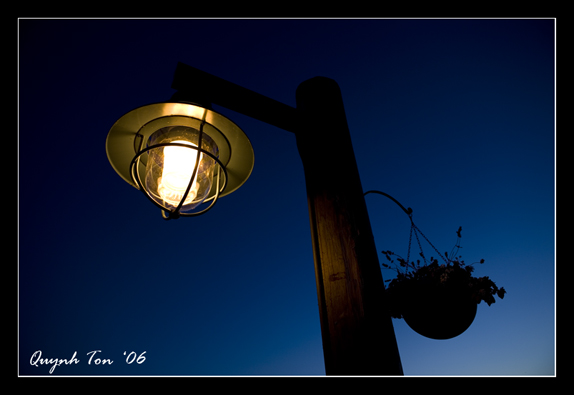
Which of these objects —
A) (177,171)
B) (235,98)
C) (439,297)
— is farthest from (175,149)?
(439,297)

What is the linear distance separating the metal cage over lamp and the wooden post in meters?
0.35

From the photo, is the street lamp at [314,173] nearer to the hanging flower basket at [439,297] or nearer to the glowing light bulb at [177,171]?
the glowing light bulb at [177,171]

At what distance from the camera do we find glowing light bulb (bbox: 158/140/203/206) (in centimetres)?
108

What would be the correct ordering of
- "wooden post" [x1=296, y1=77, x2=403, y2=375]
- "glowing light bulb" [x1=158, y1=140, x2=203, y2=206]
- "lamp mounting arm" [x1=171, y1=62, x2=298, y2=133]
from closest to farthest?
"wooden post" [x1=296, y1=77, x2=403, y2=375] → "glowing light bulb" [x1=158, y1=140, x2=203, y2=206] → "lamp mounting arm" [x1=171, y1=62, x2=298, y2=133]

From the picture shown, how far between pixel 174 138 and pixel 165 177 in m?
0.17

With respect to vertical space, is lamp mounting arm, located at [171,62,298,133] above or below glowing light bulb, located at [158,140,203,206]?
above

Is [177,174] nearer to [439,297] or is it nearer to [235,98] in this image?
[235,98]

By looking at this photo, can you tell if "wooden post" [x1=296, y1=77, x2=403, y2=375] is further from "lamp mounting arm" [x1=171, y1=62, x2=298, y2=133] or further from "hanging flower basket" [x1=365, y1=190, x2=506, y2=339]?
"hanging flower basket" [x1=365, y1=190, x2=506, y2=339]

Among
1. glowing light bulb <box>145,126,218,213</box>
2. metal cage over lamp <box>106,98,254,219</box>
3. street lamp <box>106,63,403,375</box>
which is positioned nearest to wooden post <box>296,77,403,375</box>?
street lamp <box>106,63,403,375</box>

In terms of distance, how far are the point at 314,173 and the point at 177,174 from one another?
562mm

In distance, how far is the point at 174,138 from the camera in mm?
1139

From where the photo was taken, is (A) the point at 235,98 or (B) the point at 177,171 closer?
(B) the point at 177,171

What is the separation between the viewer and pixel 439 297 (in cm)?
144

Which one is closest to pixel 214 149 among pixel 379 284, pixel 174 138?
pixel 174 138
